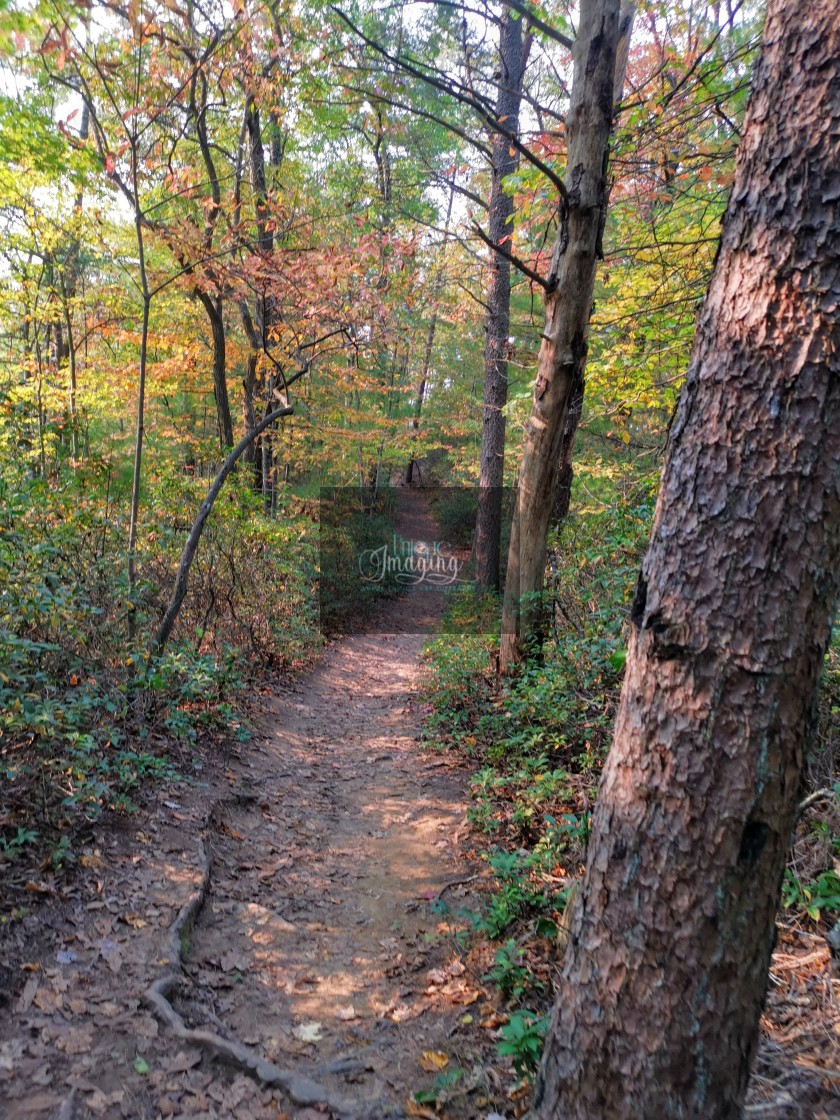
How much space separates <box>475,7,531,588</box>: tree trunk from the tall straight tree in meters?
3.09

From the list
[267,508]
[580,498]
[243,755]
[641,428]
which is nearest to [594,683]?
[243,755]

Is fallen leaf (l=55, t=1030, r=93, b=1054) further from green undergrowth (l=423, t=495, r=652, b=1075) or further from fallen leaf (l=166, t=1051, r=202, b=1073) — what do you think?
green undergrowth (l=423, t=495, r=652, b=1075)

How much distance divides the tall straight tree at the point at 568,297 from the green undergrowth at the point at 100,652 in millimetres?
3220

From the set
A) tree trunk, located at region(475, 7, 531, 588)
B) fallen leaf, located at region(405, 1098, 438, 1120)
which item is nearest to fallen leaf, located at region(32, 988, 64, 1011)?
fallen leaf, located at region(405, 1098, 438, 1120)

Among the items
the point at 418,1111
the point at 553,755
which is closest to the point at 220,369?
the point at 553,755

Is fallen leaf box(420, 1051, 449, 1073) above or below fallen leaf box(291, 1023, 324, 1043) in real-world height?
above

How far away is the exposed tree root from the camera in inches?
92.2

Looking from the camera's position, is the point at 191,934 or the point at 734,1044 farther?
the point at 191,934

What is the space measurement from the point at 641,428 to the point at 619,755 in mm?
13319

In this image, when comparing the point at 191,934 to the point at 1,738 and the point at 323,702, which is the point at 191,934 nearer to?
the point at 1,738

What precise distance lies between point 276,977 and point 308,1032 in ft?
1.42

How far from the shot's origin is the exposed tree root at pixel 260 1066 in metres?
2.34

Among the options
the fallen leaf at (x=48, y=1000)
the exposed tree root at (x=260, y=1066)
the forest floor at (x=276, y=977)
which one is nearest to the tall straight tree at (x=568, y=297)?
the forest floor at (x=276, y=977)

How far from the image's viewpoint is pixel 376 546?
17141mm
